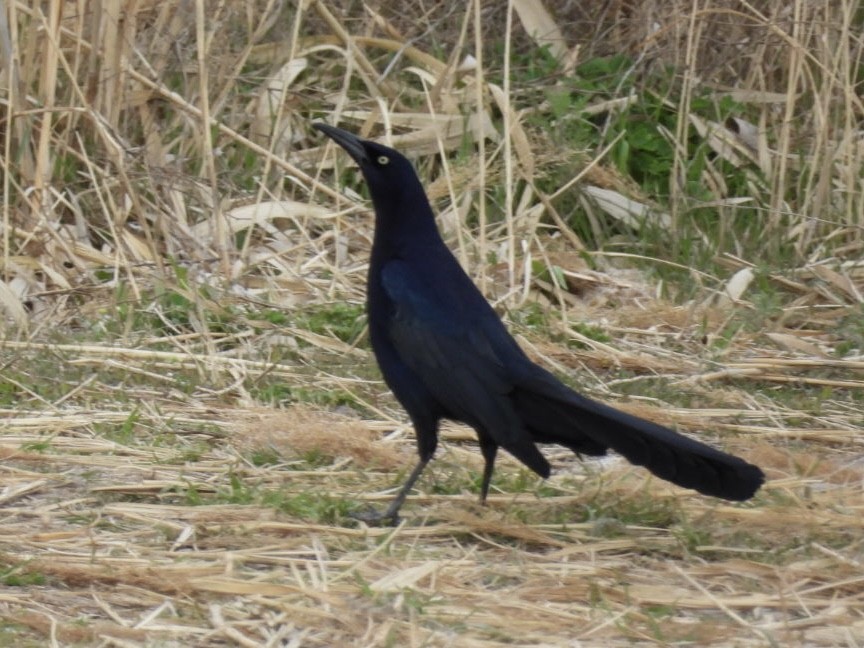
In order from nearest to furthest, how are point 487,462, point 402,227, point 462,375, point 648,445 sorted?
point 648,445, point 462,375, point 487,462, point 402,227

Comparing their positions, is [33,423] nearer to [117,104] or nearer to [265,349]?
[265,349]

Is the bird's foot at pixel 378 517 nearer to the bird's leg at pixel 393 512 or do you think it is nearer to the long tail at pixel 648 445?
the bird's leg at pixel 393 512

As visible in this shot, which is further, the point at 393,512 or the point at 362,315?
the point at 362,315

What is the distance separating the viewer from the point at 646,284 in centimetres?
589

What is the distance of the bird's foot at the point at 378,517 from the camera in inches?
141

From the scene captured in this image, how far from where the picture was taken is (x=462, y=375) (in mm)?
3541

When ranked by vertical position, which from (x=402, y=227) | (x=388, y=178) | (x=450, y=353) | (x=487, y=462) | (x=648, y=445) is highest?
(x=388, y=178)

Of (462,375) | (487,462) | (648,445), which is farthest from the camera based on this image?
(487,462)

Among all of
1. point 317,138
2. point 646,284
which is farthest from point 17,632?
point 317,138

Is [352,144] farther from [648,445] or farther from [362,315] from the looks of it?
[362,315]

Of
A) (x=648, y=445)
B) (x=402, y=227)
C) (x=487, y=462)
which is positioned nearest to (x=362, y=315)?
(x=402, y=227)

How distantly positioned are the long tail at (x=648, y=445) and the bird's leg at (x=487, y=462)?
0.17 meters


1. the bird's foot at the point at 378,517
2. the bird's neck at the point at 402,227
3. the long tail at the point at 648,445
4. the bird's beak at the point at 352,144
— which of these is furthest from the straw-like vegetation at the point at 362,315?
the bird's beak at the point at 352,144

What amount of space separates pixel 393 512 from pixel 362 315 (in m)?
1.75
